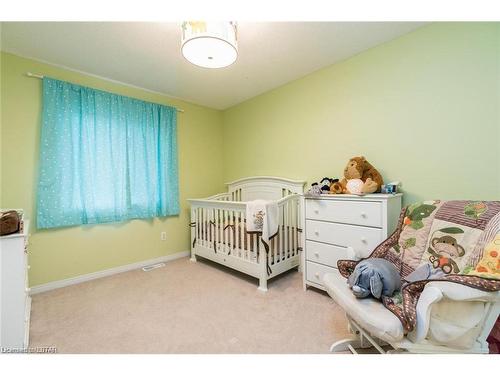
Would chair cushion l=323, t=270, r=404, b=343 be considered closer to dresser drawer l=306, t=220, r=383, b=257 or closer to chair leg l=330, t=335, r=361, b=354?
chair leg l=330, t=335, r=361, b=354

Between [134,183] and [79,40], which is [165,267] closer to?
[134,183]

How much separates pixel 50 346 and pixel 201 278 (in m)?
1.24

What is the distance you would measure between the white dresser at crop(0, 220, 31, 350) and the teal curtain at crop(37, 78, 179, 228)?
3.67 feet

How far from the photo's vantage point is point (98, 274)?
2.39 m

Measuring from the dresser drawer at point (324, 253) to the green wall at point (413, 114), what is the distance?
0.74 metres

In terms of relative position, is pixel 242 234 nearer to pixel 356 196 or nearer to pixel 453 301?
pixel 356 196

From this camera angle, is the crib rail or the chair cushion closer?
the chair cushion

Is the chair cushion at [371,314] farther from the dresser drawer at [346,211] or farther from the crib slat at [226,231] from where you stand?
the crib slat at [226,231]

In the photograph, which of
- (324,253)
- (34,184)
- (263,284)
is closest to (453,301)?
(324,253)

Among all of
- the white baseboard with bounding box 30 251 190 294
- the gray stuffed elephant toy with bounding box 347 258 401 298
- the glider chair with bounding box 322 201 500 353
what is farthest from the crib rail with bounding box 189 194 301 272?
the gray stuffed elephant toy with bounding box 347 258 401 298

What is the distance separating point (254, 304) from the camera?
181 centimetres

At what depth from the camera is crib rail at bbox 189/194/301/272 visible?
218 cm

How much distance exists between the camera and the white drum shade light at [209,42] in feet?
4.09

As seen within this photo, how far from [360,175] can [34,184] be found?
10.1 feet
